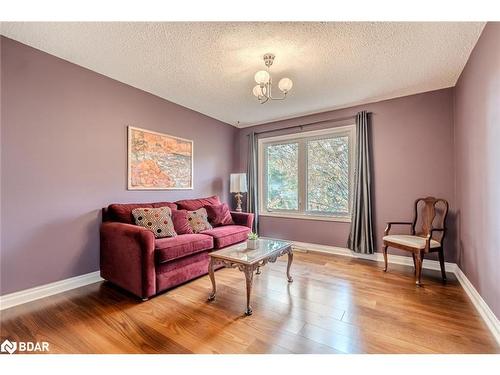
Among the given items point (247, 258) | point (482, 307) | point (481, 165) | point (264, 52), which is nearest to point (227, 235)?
point (247, 258)

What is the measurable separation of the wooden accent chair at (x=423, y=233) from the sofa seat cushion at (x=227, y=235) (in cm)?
193

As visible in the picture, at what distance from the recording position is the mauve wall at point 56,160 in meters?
2.07

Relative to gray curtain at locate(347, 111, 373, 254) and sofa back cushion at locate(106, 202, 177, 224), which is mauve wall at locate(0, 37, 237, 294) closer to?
sofa back cushion at locate(106, 202, 177, 224)

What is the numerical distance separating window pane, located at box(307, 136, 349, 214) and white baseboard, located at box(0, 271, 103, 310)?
11.1 ft

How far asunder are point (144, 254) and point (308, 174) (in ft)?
9.81

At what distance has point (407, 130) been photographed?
320 cm

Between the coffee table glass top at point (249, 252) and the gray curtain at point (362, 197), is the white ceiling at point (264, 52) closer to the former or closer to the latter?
the gray curtain at point (362, 197)

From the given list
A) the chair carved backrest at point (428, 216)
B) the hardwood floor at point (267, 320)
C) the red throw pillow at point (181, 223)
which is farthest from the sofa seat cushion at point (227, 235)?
the chair carved backrest at point (428, 216)

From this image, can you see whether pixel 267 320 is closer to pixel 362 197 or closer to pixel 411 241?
pixel 411 241

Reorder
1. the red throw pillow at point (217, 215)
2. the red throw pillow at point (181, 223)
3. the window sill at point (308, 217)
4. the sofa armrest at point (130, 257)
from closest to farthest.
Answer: the sofa armrest at point (130, 257), the red throw pillow at point (181, 223), the red throw pillow at point (217, 215), the window sill at point (308, 217)

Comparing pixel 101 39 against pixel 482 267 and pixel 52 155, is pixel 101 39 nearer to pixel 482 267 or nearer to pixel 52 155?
pixel 52 155
